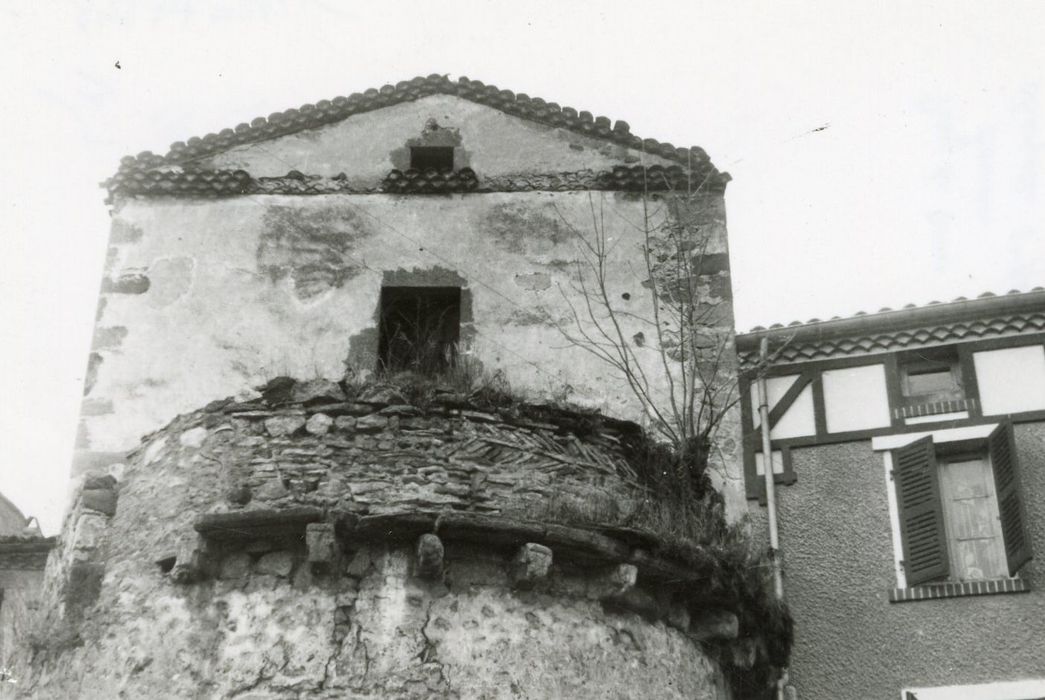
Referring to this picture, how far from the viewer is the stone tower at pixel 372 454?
9.16 m

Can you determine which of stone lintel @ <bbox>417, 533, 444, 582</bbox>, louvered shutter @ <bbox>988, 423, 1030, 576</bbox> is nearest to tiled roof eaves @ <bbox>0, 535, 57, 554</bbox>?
stone lintel @ <bbox>417, 533, 444, 582</bbox>

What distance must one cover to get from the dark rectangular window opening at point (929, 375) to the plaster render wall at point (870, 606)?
76 centimetres

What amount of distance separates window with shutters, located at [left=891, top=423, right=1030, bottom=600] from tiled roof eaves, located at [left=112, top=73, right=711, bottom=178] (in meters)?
3.96

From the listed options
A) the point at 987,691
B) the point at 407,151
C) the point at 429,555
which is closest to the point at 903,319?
the point at 987,691

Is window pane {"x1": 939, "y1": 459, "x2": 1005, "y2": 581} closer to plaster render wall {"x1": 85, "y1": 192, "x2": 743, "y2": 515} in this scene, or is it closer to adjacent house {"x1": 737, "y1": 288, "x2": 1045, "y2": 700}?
adjacent house {"x1": 737, "y1": 288, "x2": 1045, "y2": 700}

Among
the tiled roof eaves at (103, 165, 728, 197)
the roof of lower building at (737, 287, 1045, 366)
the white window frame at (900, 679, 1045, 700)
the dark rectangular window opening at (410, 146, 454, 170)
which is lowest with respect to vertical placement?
the white window frame at (900, 679, 1045, 700)

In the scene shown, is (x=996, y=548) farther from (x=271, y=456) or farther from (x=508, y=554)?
(x=271, y=456)

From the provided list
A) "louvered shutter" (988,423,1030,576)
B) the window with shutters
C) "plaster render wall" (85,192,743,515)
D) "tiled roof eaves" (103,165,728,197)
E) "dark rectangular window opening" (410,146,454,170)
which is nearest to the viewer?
"louvered shutter" (988,423,1030,576)

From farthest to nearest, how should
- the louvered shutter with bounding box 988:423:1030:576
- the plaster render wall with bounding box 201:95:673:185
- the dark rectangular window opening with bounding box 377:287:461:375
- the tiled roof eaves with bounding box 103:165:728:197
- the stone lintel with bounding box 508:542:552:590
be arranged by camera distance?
1. the plaster render wall with bounding box 201:95:673:185
2. the tiled roof eaves with bounding box 103:165:728:197
3. the dark rectangular window opening with bounding box 377:287:461:375
4. the louvered shutter with bounding box 988:423:1030:576
5. the stone lintel with bounding box 508:542:552:590

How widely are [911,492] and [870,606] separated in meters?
1.13

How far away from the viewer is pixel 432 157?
48.3 feet

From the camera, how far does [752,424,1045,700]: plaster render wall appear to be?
458 inches

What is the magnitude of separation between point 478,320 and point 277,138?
3.14m

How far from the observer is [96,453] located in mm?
12930
